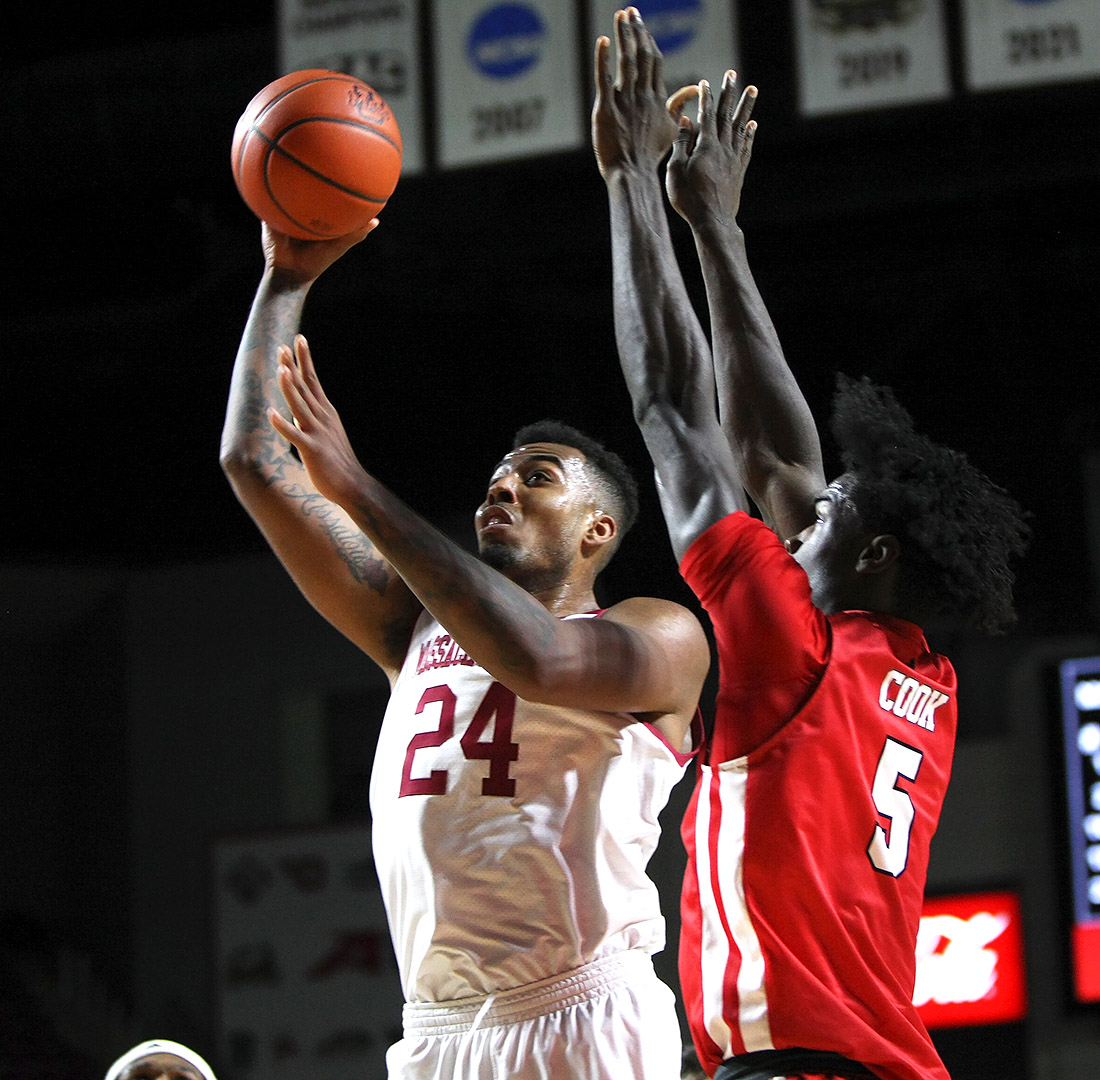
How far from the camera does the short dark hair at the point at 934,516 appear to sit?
2.68 m

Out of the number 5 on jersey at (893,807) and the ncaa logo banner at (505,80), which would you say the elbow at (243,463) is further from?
the ncaa logo banner at (505,80)

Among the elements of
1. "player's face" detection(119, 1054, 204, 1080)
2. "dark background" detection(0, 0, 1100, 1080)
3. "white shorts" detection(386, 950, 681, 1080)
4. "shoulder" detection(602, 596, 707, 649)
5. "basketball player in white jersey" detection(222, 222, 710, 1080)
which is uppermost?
"dark background" detection(0, 0, 1100, 1080)

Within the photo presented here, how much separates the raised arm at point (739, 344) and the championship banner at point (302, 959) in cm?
625

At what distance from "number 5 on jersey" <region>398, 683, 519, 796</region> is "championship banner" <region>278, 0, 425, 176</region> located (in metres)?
5.14

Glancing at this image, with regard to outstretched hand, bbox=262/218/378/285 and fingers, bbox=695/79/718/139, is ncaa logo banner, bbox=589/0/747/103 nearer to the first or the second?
outstretched hand, bbox=262/218/378/285

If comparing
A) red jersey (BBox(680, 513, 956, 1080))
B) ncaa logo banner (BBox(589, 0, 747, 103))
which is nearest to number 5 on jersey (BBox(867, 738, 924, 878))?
red jersey (BBox(680, 513, 956, 1080))

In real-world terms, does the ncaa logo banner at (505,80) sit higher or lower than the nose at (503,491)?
higher

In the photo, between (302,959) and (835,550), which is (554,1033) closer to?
(835,550)

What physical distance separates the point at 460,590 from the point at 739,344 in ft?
3.08

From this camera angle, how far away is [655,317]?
2662mm

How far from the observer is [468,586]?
2.41 metres

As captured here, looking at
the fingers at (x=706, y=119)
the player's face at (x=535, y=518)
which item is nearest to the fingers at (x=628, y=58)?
the fingers at (x=706, y=119)

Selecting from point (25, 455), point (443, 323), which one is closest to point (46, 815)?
point (25, 455)

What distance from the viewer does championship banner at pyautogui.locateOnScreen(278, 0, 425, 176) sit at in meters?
7.55
